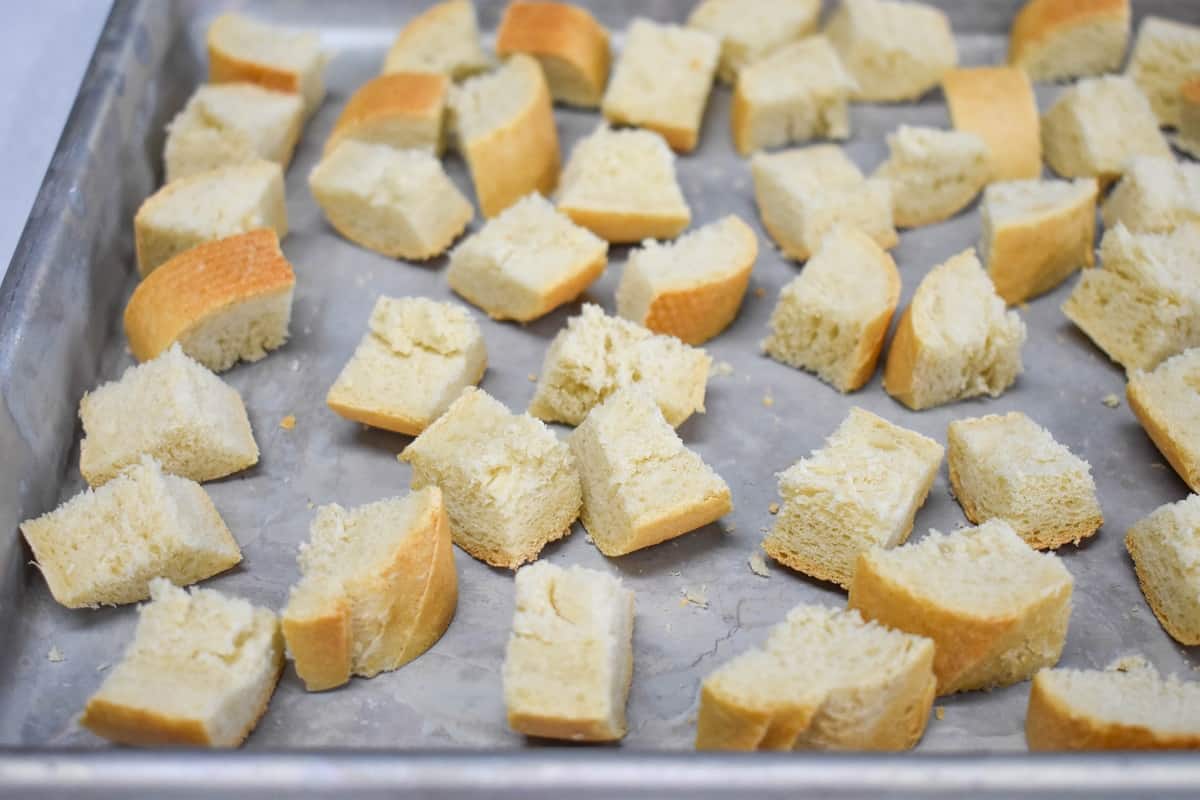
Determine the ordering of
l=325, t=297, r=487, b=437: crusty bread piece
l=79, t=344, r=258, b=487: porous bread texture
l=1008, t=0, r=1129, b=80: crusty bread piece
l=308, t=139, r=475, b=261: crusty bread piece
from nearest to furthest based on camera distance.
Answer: l=79, t=344, r=258, b=487: porous bread texture < l=325, t=297, r=487, b=437: crusty bread piece < l=308, t=139, r=475, b=261: crusty bread piece < l=1008, t=0, r=1129, b=80: crusty bread piece

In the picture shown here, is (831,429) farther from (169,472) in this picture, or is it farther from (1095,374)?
(169,472)

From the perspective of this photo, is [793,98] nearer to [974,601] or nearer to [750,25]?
[750,25]

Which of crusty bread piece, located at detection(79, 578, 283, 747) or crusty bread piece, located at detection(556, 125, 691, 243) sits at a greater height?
crusty bread piece, located at detection(556, 125, 691, 243)

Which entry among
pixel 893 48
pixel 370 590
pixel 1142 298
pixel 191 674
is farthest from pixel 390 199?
pixel 1142 298

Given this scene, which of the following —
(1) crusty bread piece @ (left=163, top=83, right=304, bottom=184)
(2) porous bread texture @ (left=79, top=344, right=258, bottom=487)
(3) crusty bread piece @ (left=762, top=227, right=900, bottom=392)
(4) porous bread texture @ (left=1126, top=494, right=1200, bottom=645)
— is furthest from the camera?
(1) crusty bread piece @ (left=163, top=83, right=304, bottom=184)

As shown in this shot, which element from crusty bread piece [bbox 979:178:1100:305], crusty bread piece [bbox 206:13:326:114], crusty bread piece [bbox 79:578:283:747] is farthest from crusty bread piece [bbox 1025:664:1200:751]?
crusty bread piece [bbox 206:13:326:114]

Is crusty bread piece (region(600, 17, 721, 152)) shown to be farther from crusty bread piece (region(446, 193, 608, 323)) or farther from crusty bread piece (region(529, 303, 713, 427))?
crusty bread piece (region(529, 303, 713, 427))

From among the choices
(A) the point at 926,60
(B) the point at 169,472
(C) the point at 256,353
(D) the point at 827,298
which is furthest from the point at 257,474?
(A) the point at 926,60
